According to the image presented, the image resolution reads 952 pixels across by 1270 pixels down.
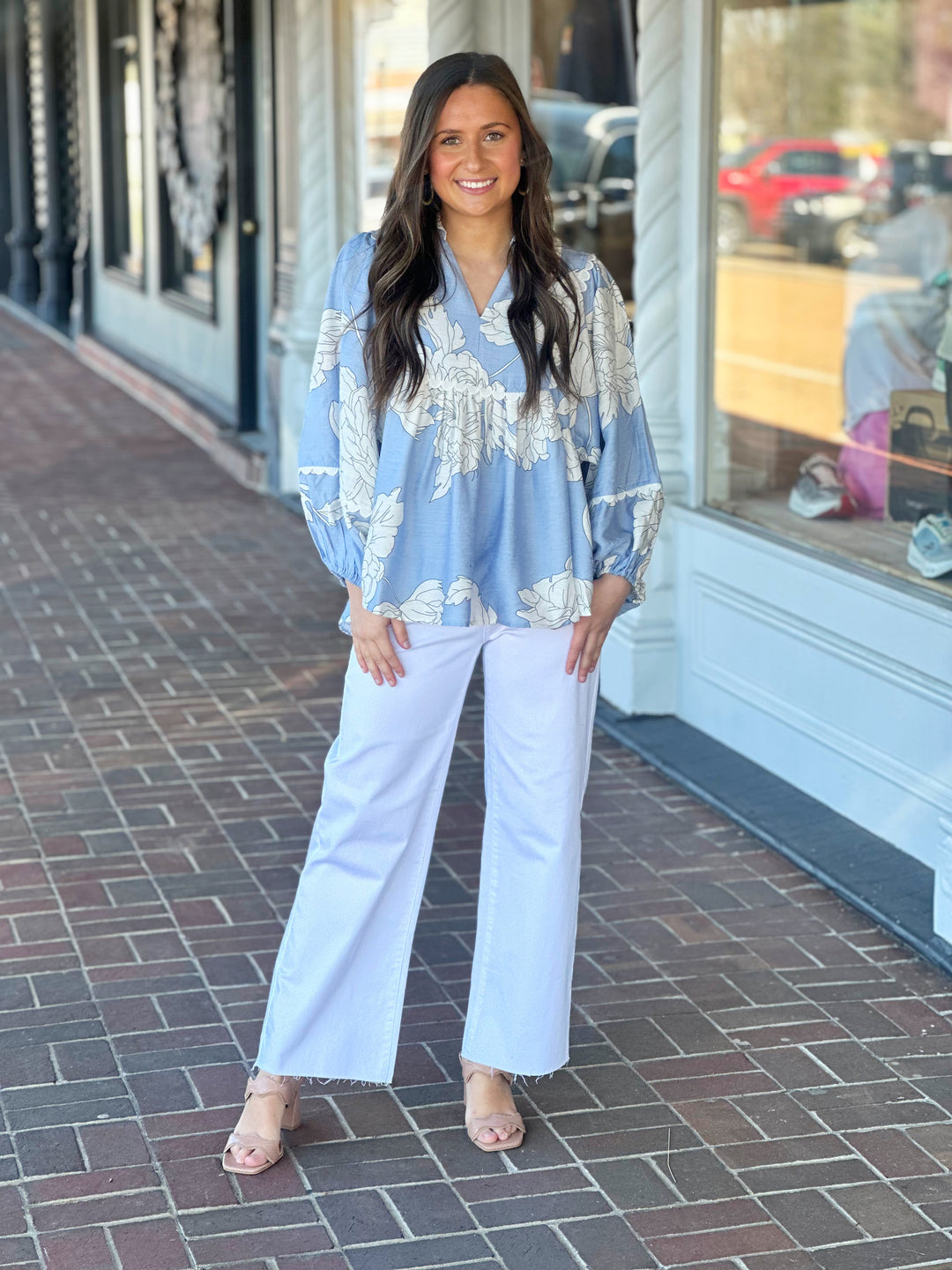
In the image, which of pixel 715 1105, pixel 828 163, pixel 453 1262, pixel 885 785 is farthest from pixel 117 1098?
pixel 828 163

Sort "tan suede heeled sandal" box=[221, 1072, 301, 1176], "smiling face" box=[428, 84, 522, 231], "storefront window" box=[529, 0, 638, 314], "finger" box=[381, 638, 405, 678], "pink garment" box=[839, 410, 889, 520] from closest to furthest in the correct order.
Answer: "smiling face" box=[428, 84, 522, 231], "finger" box=[381, 638, 405, 678], "tan suede heeled sandal" box=[221, 1072, 301, 1176], "pink garment" box=[839, 410, 889, 520], "storefront window" box=[529, 0, 638, 314]

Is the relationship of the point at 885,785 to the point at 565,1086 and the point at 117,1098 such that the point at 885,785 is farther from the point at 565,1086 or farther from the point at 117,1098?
the point at 117,1098

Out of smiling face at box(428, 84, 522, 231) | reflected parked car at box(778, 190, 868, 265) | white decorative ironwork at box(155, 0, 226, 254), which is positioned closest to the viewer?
smiling face at box(428, 84, 522, 231)

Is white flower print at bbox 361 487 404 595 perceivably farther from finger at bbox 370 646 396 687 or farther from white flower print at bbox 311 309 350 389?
white flower print at bbox 311 309 350 389

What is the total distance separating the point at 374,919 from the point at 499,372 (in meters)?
0.95

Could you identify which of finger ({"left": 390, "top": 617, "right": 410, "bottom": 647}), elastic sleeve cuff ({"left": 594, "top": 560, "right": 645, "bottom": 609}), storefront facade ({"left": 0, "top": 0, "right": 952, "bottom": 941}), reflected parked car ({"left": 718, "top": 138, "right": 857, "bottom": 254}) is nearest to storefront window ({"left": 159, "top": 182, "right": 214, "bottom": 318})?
storefront facade ({"left": 0, "top": 0, "right": 952, "bottom": 941})

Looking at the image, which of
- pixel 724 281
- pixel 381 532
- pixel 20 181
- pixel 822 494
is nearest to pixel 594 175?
pixel 724 281

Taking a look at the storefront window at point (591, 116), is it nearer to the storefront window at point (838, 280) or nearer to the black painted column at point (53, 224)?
the storefront window at point (838, 280)

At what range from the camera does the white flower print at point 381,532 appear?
262 centimetres

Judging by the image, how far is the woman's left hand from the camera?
2734mm

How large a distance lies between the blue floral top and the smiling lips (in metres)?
0.11

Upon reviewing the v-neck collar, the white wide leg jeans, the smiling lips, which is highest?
the smiling lips

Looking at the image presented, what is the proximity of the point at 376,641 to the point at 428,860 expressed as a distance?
430 mm

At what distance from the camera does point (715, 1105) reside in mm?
3119
